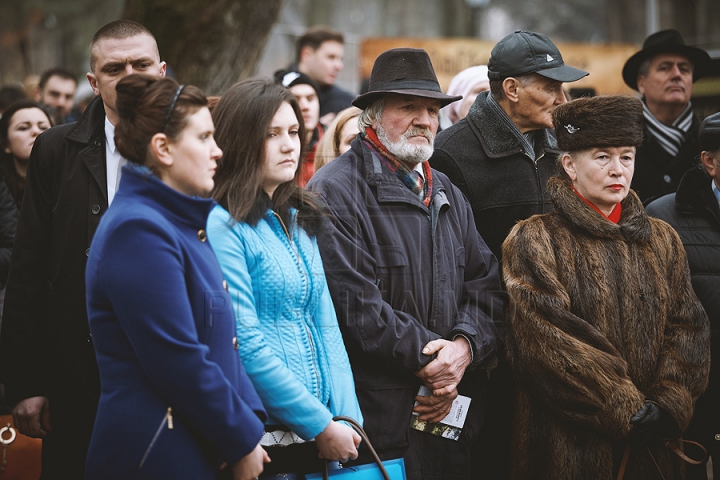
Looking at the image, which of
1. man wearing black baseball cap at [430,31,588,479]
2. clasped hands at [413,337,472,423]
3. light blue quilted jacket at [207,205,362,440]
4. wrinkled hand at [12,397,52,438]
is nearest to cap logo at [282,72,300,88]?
man wearing black baseball cap at [430,31,588,479]

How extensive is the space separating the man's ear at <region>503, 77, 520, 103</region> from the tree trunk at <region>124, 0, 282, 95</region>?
4.19 m

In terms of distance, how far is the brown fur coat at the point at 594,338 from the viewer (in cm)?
361

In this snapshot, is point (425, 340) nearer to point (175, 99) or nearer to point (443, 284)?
point (443, 284)

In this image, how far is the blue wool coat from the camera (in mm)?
2492

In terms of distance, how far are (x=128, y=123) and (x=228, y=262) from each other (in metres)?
0.65

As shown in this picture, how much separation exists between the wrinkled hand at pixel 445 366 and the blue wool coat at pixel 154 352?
1.10 m

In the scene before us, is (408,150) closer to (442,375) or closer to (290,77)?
(442,375)

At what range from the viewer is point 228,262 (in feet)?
9.93

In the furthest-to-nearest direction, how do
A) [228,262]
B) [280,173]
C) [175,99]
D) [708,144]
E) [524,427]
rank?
[708,144] < [524,427] < [280,173] < [228,262] < [175,99]

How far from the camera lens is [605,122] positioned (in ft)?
12.4

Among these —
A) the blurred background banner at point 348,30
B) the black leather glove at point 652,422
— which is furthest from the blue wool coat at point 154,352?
the blurred background banner at point 348,30

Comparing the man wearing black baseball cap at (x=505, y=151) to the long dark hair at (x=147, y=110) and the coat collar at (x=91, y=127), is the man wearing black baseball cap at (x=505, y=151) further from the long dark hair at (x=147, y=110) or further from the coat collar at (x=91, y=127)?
the long dark hair at (x=147, y=110)

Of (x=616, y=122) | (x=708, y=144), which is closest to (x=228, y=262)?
(x=616, y=122)

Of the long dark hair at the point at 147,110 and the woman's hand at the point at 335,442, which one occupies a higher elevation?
the long dark hair at the point at 147,110
